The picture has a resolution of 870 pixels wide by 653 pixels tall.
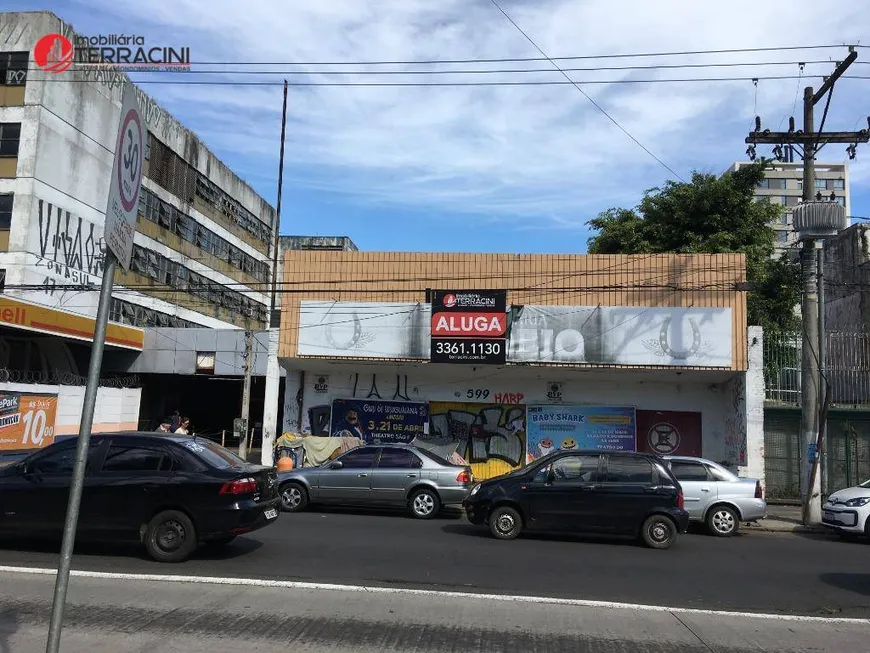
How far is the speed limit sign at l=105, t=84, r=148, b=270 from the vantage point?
319cm

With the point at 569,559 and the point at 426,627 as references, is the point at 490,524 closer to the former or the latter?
the point at 569,559

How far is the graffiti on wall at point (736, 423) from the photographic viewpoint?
17203 millimetres

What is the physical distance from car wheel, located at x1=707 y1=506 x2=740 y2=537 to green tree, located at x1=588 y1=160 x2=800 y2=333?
1266 cm

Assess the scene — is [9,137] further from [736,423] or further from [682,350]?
[736,423]

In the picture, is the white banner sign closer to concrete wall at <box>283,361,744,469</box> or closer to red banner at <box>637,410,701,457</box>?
concrete wall at <box>283,361,744,469</box>

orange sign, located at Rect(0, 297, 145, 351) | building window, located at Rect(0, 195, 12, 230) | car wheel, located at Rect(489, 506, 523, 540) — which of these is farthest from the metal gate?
building window, located at Rect(0, 195, 12, 230)

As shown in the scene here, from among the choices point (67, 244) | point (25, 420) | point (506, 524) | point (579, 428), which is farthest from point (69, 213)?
point (506, 524)

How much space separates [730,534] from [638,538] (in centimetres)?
318

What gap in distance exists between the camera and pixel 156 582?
722 centimetres

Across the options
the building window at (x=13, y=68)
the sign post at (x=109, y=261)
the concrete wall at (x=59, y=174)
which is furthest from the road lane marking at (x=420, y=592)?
the building window at (x=13, y=68)

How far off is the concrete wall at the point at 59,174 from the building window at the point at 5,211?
0.28 metres

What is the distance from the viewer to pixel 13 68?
99.5 ft

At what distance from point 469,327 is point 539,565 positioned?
966 centimetres

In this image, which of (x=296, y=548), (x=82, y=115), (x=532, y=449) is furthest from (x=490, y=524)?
(x=82, y=115)
